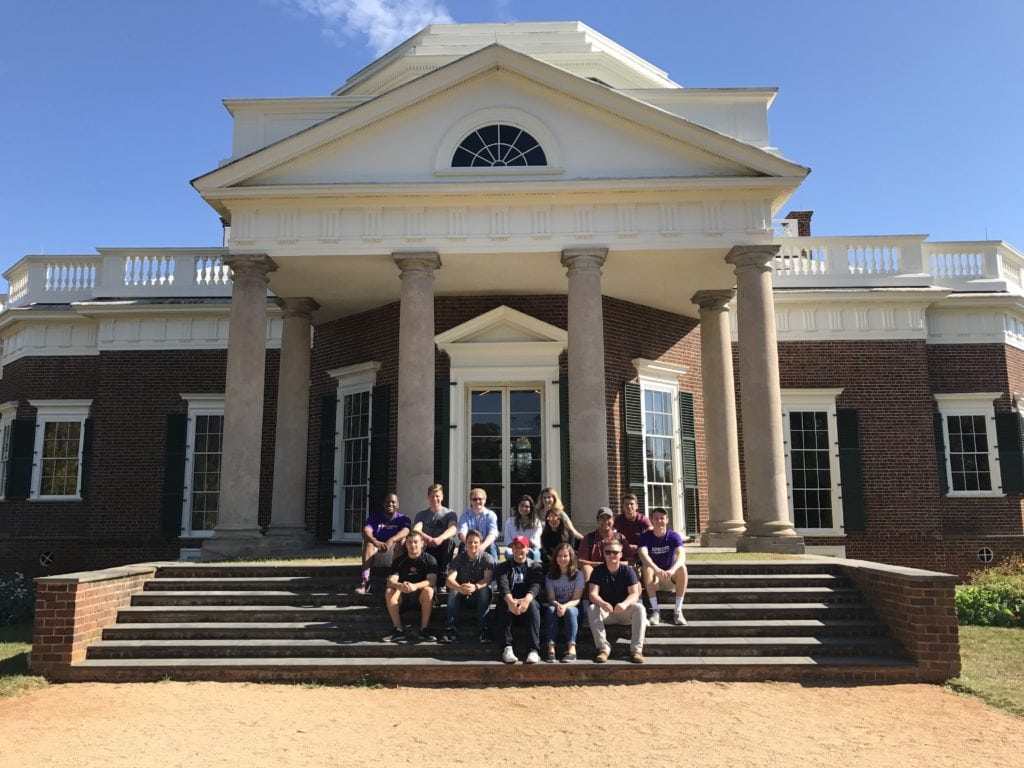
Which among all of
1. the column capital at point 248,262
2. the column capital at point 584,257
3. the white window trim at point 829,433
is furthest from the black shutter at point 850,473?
the column capital at point 248,262

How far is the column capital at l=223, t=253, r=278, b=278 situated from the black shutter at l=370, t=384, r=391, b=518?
11.8 ft

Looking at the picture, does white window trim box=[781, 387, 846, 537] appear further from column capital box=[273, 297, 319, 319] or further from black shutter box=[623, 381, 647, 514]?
column capital box=[273, 297, 319, 319]

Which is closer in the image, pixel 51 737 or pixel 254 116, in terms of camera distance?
pixel 51 737

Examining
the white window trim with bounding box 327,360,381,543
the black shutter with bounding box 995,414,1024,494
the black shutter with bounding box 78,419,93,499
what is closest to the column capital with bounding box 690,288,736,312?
the white window trim with bounding box 327,360,381,543

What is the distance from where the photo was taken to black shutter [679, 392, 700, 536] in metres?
15.4

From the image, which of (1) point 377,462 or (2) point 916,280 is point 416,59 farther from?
(2) point 916,280

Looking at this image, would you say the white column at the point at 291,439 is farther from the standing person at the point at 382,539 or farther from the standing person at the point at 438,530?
the standing person at the point at 438,530

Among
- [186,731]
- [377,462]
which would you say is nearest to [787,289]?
[377,462]

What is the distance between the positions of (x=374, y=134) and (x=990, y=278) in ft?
43.9

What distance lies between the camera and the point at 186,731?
660cm

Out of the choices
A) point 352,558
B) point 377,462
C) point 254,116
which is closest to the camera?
point 352,558

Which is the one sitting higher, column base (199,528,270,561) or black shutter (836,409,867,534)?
black shutter (836,409,867,534)

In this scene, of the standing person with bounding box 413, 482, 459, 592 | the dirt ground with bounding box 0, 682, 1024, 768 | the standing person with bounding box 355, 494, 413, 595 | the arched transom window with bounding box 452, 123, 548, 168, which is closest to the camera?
the dirt ground with bounding box 0, 682, 1024, 768

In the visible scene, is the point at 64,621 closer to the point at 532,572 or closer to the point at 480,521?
the point at 480,521
